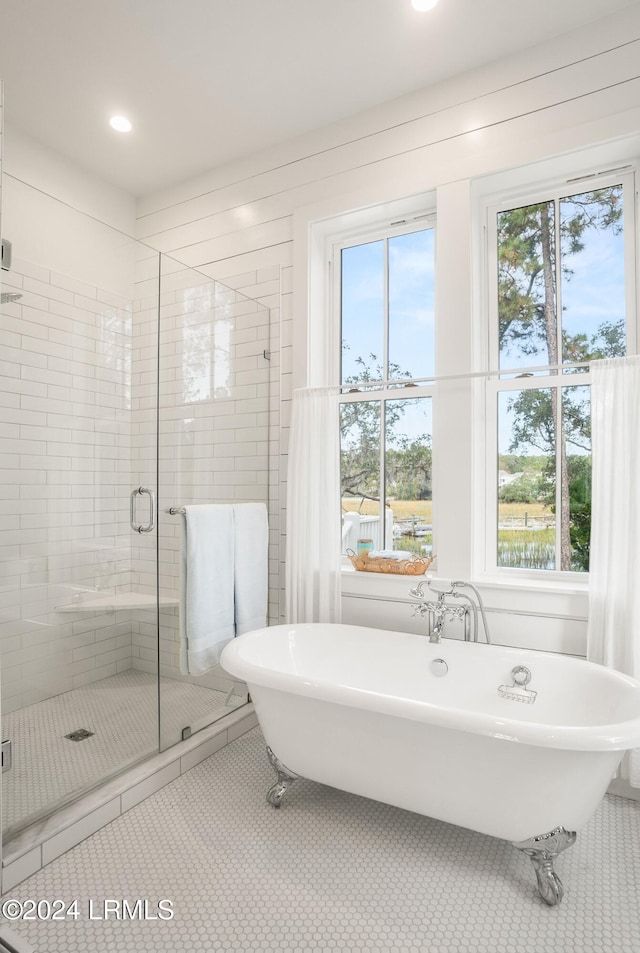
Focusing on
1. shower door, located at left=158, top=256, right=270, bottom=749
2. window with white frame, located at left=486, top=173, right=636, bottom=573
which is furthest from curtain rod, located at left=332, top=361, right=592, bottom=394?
shower door, located at left=158, top=256, right=270, bottom=749

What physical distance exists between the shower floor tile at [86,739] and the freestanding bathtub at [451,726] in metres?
0.54

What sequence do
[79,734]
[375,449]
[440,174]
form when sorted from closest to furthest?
1. [79,734]
2. [440,174]
3. [375,449]

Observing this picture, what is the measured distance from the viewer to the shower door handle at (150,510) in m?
2.31

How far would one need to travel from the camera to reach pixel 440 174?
258 centimetres

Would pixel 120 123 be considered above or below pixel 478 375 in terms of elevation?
above

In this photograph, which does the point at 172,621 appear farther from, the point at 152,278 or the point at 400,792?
the point at 152,278

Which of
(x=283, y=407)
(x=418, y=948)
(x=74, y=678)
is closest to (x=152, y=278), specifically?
(x=283, y=407)

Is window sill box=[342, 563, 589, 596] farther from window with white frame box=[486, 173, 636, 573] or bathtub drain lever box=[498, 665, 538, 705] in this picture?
bathtub drain lever box=[498, 665, 538, 705]

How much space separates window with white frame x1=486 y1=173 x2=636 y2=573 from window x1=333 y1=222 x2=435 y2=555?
348mm

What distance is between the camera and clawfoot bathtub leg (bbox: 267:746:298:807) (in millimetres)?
2100

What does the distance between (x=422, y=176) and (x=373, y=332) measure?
770 mm

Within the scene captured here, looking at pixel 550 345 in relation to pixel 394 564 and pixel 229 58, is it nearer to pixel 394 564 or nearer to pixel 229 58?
pixel 394 564

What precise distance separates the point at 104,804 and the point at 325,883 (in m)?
0.84

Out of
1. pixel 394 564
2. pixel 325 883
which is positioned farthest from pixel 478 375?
pixel 325 883
